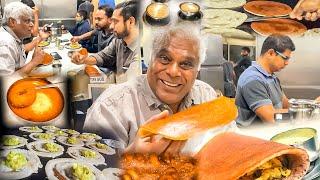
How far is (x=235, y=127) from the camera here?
10.3 feet

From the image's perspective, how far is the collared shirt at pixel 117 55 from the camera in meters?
3.01

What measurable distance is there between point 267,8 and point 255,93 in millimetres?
386

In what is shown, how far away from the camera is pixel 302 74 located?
314cm

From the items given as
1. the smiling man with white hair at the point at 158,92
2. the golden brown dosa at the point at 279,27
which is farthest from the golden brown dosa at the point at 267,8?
the smiling man with white hair at the point at 158,92

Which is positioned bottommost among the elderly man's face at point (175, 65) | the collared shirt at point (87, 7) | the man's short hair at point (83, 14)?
the elderly man's face at point (175, 65)

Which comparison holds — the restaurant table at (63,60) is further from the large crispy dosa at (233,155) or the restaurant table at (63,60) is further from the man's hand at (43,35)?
the large crispy dosa at (233,155)

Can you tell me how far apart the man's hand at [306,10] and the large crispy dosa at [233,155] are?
1.90 ft

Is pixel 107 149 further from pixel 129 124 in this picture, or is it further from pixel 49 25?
pixel 49 25

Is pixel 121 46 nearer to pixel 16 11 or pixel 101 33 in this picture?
pixel 101 33

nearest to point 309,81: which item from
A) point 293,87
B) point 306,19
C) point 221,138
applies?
point 293,87

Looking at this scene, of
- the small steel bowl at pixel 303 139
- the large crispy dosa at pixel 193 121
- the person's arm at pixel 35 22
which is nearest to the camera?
the person's arm at pixel 35 22

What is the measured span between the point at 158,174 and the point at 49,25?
31.8 inches

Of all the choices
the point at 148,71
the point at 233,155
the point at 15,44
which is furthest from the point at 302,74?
the point at 15,44

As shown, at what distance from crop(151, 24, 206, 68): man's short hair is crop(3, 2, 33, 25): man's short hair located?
0.54m
